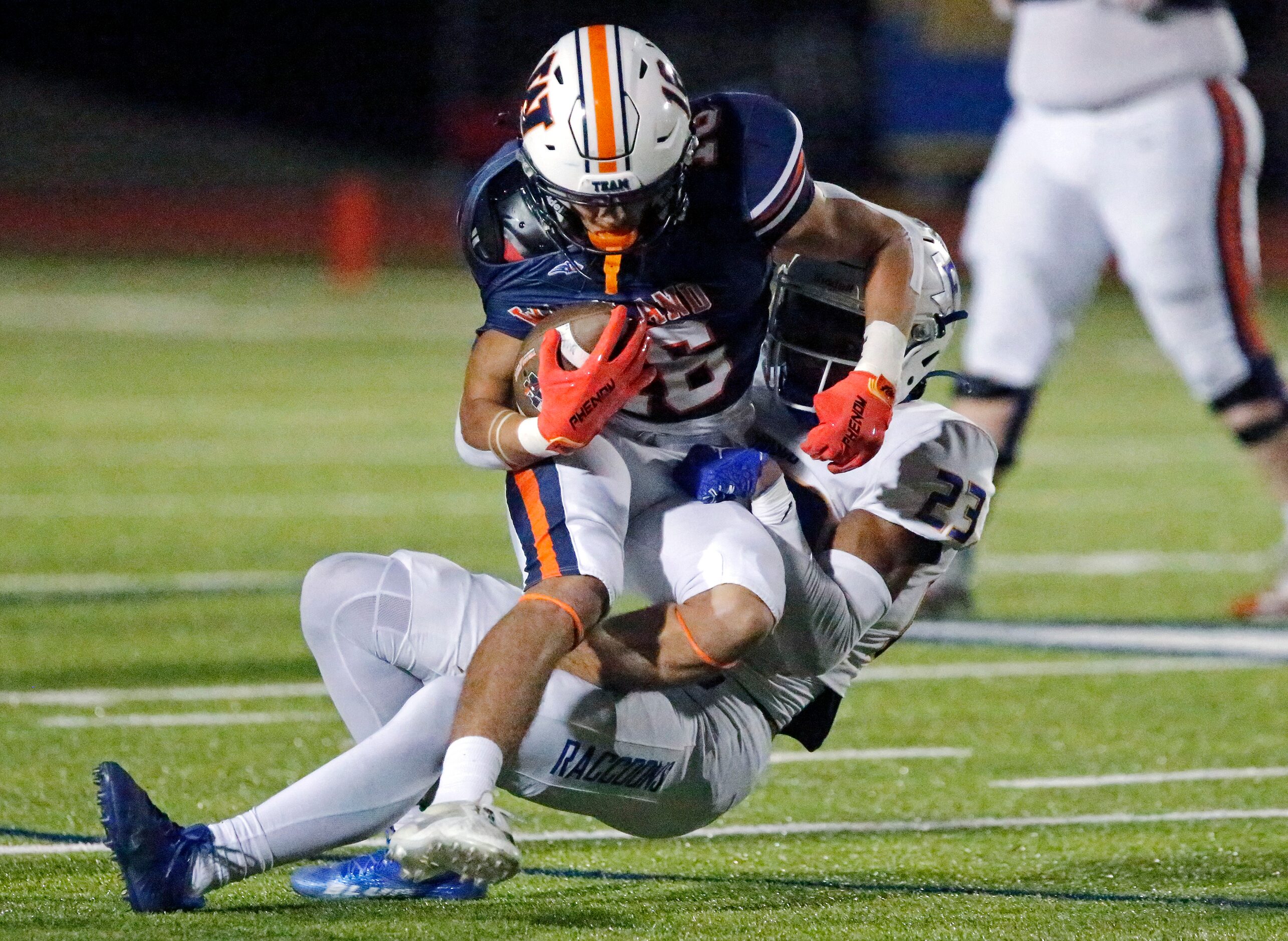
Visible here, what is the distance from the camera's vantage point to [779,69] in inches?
886

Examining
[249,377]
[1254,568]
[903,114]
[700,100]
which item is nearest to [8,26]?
[903,114]

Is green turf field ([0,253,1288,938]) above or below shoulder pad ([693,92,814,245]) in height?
below

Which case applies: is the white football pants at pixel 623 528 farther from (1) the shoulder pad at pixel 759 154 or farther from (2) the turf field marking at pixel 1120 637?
(2) the turf field marking at pixel 1120 637

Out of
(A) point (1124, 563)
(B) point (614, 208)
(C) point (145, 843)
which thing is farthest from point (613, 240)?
(A) point (1124, 563)

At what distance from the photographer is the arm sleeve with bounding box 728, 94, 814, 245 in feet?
11.4

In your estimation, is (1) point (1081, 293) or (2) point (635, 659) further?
(1) point (1081, 293)

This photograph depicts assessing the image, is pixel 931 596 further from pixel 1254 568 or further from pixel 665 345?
pixel 665 345

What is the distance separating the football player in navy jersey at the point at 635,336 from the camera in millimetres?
3193

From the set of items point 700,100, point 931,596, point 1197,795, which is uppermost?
point 700,100

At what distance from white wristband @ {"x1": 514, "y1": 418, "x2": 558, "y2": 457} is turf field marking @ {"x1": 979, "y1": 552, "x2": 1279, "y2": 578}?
3.60m

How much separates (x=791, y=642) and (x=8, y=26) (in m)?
23.0

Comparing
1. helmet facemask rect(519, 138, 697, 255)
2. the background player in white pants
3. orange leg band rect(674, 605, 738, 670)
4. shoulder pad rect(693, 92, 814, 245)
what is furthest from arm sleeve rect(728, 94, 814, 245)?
the background player in white pants

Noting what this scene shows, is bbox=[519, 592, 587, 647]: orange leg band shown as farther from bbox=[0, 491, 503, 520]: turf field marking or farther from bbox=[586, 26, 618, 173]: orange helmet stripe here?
bbox=[0, 491, 503, 520]: turf field marking

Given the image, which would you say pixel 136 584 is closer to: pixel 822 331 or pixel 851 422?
pixel 822 331
